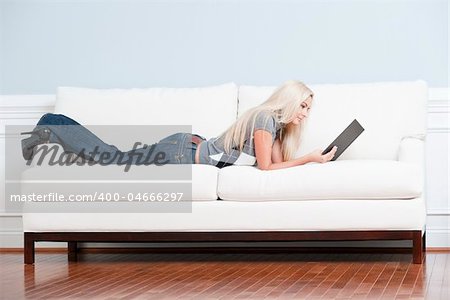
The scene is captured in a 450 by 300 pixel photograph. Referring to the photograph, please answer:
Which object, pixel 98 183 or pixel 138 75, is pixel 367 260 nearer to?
pixel 98 183

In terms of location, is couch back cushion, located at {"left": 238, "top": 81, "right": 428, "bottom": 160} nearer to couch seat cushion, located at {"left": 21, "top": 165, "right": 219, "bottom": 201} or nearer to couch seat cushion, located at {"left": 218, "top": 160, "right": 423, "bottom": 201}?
couch seat cushion, located at {"left": 218, "top": 160, "right": 423, "bottom": 201}

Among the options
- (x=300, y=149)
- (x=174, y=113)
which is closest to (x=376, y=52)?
(x=300, y=149)

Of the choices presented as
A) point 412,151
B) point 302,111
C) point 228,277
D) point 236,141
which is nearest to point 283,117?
point 302,111

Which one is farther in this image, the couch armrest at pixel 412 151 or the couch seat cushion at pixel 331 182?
the couch armrest at pixel 412 151

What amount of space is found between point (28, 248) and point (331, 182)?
1410mm

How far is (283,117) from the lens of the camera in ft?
13.3

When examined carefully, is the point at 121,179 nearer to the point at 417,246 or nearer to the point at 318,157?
the point at 318,157

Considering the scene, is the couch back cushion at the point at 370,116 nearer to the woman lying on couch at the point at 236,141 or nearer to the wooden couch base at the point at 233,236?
the woman lying on couch at the point at 236,141

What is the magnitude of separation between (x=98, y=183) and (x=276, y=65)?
1.30 metres

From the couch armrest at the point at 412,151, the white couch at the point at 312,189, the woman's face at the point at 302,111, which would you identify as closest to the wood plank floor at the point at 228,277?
the white couch at the point at 312,189

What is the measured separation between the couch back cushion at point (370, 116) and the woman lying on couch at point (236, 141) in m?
0.17

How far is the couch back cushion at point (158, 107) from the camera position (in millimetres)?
4449

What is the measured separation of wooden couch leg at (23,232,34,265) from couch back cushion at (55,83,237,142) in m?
0.74

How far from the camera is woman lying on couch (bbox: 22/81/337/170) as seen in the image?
403 centimetres
